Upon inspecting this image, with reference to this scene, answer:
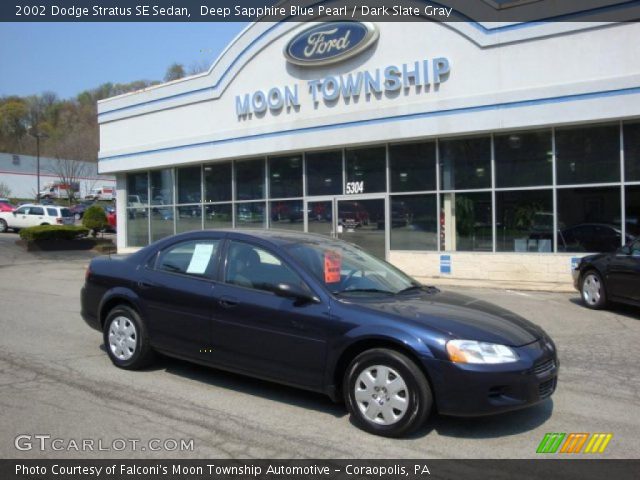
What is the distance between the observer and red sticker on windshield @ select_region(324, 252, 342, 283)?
16.9ft

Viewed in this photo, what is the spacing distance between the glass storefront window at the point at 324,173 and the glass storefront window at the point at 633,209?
23.5ft

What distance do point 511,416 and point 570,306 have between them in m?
6.52

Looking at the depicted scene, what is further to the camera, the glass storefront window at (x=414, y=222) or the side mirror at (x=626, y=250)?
the glass storefront window at (x=414, y=222)

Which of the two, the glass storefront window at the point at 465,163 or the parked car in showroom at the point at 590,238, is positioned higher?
the glass storefront window at the point at 465,163

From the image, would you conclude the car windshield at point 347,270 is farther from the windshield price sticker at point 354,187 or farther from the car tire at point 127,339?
the windshield price sticker at point 354,187

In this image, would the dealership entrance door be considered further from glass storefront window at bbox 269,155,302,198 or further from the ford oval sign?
the ford oval sign

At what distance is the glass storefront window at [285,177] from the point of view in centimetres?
1755

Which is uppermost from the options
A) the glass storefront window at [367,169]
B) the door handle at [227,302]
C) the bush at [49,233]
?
the glass storefront window at [367,169]

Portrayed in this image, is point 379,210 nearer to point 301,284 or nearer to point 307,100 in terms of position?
point 307,100

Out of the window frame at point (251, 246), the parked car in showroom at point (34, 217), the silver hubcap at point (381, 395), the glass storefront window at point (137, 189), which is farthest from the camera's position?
the parked car in showroom at point (34, 217)

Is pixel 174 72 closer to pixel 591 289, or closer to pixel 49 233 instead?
pixel 49 233

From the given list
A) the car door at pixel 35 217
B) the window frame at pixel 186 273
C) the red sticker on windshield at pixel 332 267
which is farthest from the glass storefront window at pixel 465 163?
the car door at pixel 35 217

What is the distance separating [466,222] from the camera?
14.9 meters

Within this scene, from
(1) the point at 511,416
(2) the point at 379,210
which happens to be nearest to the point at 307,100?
(2) the point at 379,210
